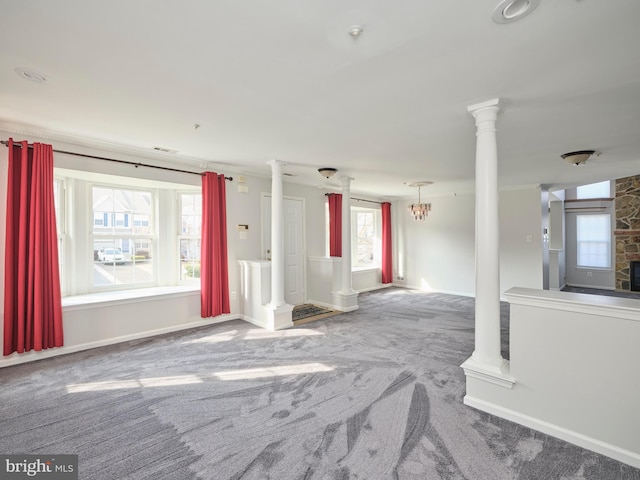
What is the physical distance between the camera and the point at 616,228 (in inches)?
295

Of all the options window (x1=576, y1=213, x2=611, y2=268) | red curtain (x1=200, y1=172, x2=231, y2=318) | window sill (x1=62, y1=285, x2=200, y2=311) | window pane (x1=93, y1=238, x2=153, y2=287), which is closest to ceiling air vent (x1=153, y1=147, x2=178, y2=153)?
red curtain (x1=200, y1=172, x2=231, y2=318)

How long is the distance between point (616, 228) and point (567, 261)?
131 cm

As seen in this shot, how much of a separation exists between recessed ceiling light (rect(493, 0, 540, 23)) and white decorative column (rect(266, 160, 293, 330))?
10.5 feet

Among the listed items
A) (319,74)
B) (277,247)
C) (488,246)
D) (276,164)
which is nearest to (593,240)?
(488,246)

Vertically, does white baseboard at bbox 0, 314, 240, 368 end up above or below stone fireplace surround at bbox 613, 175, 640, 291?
below

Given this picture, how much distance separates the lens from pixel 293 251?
5.92 meters

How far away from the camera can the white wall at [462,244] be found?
605 cm

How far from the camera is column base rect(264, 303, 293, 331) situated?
4.36 metres

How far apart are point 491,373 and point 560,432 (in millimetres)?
500

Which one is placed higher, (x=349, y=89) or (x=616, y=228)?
(x=349, y=89)

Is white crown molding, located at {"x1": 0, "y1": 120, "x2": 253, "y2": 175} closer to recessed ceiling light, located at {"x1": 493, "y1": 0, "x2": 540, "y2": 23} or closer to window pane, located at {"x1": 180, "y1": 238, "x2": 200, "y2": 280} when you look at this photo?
window pane, located at {"x1": 180, "y1": 238, "x2": 200, "y2": 280}

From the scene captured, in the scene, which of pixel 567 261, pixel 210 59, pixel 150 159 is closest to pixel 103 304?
pixel 150 159

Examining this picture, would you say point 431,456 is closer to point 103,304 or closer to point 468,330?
point 468,330

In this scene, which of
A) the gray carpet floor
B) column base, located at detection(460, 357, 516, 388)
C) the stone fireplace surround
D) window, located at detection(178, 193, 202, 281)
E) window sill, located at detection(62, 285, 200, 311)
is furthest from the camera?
the stone fireplace surround
